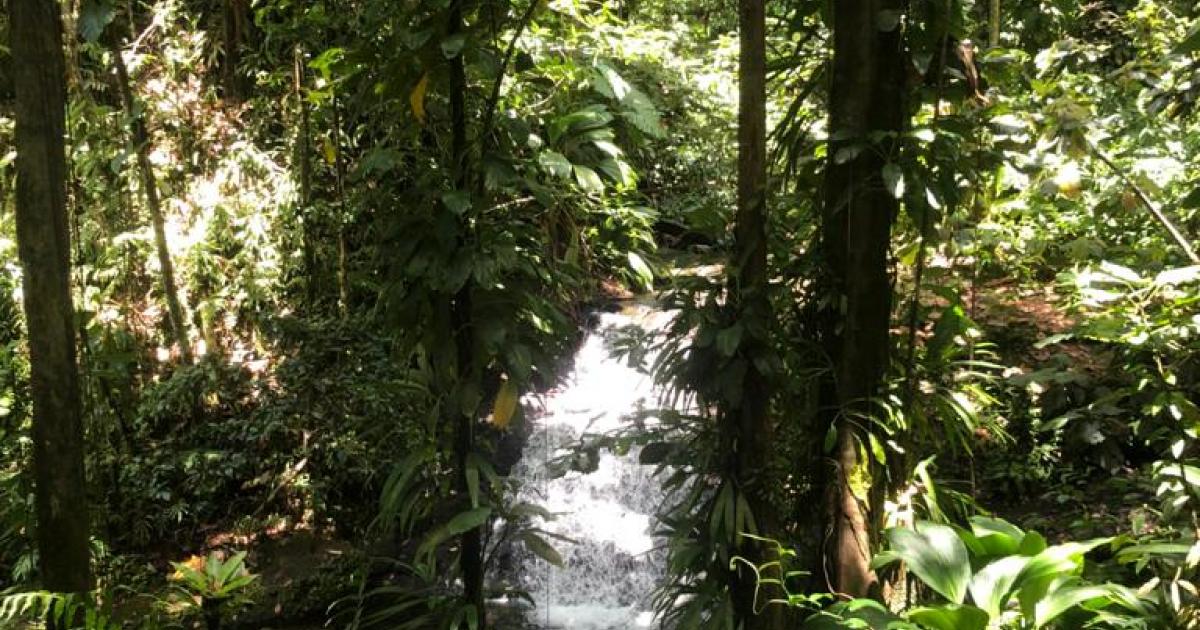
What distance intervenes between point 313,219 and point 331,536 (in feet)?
7.78

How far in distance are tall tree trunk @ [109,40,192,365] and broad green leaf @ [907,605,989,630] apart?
5801 millimetres

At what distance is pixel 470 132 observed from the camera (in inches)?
115

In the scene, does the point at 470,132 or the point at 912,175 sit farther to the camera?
the point at 470,132

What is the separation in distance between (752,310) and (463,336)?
1024 mm

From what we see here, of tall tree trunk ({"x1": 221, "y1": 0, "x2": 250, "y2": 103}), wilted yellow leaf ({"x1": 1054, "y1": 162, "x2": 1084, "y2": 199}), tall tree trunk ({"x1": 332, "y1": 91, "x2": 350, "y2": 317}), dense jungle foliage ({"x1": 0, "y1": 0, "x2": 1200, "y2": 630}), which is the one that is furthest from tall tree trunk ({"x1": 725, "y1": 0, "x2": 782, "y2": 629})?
tall tree trunk ({"x1": 221, "y1": 0, "x2": 250, "y2": 103})

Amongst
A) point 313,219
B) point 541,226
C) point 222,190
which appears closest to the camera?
point 541,226

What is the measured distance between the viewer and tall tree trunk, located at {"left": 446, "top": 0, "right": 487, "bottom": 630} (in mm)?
2664

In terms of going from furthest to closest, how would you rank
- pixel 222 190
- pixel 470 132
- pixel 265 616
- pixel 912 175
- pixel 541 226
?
pixel 222 190, pixel 265 616, pixel 541 226, pixel 470 132, pixel 912 175

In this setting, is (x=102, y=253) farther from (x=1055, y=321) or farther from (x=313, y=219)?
(x=1055, y=321)

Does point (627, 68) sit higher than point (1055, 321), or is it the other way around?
point (627, 68)

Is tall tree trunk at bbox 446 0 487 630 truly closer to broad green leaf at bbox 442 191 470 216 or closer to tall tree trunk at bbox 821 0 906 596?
broad green leaf at bbox 442 191 470 216

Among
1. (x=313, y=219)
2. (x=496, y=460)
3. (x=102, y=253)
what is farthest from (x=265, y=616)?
(x=102, y=253)

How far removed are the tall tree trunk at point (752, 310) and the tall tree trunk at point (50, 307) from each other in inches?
92.6

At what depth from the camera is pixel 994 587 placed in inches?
66.7
